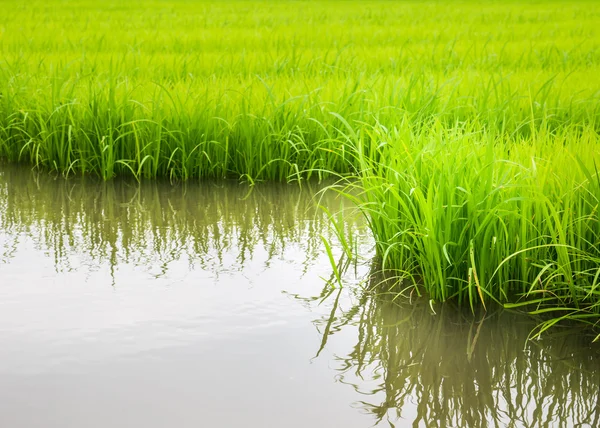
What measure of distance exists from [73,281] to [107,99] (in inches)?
87.2

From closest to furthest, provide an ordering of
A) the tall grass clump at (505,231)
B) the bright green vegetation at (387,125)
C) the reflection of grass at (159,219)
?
1. the tall grass clump at (505,231)
2. the bright green vegetation at (387,125)
3. the reflection of grass at (159,219)

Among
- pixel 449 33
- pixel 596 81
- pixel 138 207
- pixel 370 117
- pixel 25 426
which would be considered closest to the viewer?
pixel 25 426

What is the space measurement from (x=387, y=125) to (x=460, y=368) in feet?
8.18

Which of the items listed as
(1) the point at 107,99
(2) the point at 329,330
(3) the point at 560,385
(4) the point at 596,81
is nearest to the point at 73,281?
(2) the point at 329,330

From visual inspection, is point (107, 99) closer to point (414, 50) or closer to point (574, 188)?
point (574, 188)

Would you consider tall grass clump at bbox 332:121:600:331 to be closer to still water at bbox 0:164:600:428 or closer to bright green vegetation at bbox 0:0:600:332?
bright green vegetation at bbox 0:0:600:332

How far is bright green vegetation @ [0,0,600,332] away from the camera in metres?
2.62

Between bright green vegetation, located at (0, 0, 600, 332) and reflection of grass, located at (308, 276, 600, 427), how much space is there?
14cm

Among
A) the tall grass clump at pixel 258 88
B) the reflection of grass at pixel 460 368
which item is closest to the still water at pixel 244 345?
the reflection of grass at pixel 460 368

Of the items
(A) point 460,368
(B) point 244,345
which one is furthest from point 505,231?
(B) point 244,345

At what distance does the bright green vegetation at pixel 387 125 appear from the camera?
103 inches

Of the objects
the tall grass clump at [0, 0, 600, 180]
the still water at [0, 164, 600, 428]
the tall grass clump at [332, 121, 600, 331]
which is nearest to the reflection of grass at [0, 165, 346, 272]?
the still water at [0, 164, 600, 428]

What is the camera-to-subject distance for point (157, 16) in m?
11.4

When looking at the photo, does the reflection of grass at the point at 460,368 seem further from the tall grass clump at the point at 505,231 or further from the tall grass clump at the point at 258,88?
the tall grass clump at the point at 258,88
